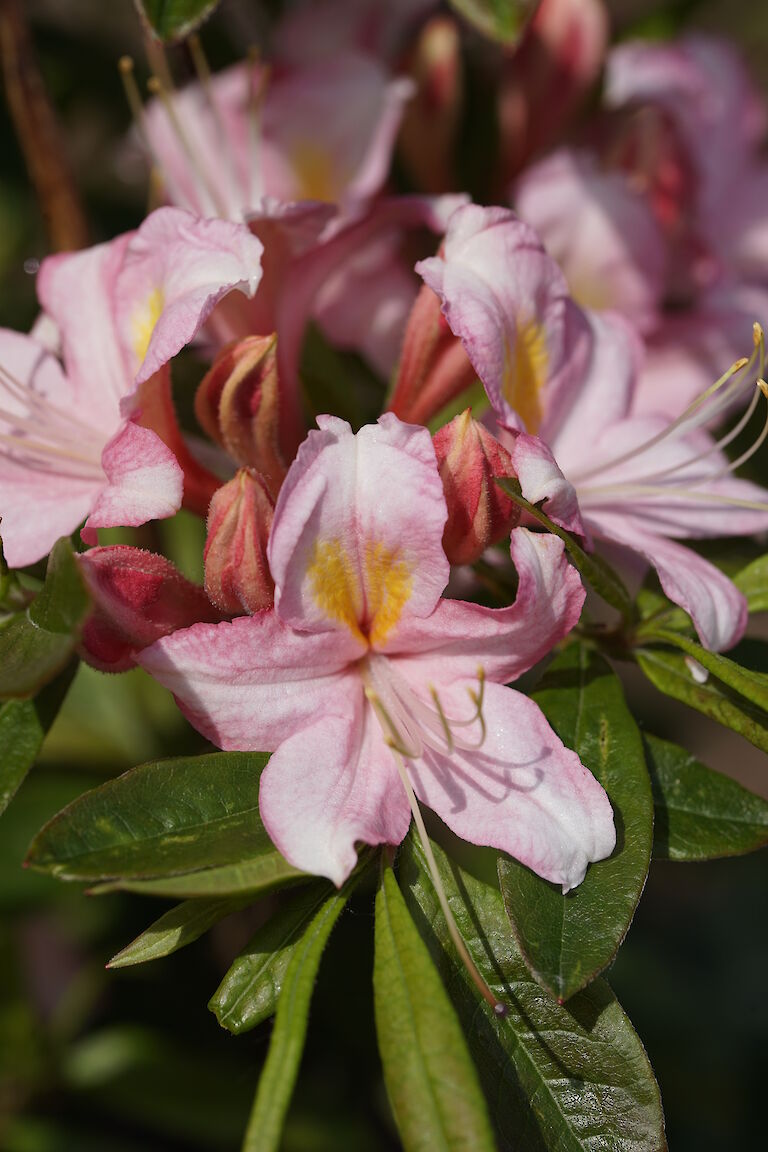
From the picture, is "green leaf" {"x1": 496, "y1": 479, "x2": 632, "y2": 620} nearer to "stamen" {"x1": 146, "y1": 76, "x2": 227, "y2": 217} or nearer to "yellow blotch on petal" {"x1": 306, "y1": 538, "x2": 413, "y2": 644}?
"yellow blotch on petal" {"x1": 306, "y1": 538, "x2": 413, "y2": 644}

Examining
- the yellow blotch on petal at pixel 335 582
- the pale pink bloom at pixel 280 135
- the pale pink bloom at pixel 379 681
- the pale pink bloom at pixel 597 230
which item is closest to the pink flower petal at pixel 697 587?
the pale pink bloom at pixel 379 681

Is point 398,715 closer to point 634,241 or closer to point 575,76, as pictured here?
point 634,241

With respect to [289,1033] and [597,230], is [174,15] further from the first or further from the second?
[289,1033]

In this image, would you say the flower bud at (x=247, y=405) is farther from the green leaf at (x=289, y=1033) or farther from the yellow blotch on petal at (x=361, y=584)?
the green leaf at (x=289, y=1033)

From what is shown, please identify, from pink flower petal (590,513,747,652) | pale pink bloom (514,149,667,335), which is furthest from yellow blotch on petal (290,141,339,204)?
pink flower petal (590,513,747,652)

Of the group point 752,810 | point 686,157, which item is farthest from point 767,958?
point 752,810

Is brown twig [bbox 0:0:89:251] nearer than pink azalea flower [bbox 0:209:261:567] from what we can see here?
No
